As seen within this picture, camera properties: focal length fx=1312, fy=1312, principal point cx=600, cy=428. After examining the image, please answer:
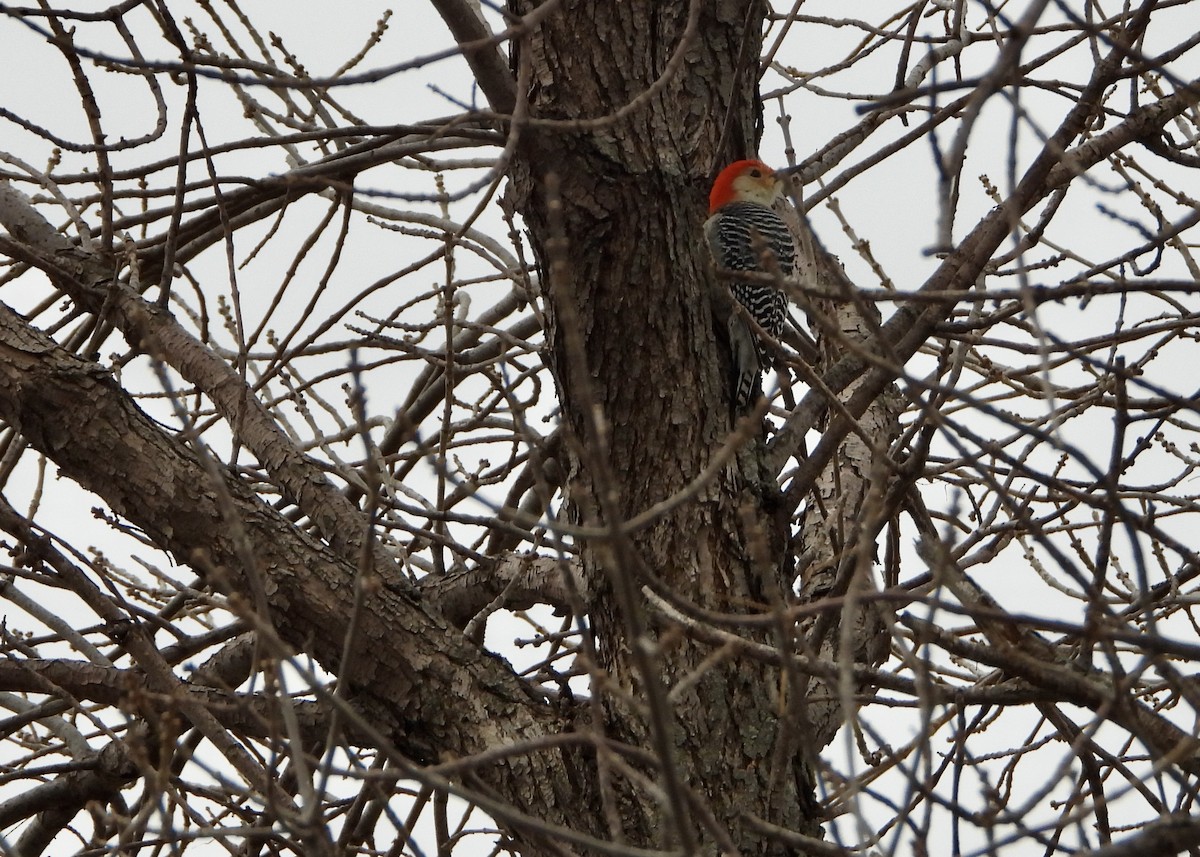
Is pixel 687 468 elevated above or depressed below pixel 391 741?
above

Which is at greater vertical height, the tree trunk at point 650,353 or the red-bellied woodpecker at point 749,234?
the red-bellied woodpecker at point 749,234

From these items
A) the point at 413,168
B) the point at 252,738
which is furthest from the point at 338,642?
the point at 413,168

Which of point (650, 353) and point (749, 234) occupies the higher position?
point (749, 234)

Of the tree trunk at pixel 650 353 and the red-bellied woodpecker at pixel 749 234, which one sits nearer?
the tree trunk at pixel 650 353

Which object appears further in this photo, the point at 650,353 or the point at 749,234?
the point at 749,234

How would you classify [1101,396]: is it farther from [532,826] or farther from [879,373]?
[532,826]

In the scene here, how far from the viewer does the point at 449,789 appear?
4.99ft

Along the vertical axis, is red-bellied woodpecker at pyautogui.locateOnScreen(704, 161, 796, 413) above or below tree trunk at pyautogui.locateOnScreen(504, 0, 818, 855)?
above

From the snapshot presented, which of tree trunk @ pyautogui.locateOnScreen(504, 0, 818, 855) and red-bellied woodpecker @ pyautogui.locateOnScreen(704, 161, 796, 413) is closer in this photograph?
tree trunk @ pyautogui.locateOnScreen(504, 0, 818, 855)

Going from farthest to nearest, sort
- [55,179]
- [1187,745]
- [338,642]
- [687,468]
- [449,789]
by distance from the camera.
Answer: [55,179] < [687,468] < [338,642] < [1187,745] < [449,789]

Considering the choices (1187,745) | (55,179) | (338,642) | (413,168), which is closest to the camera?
(1187,745)

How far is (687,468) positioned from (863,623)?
2.83 feet

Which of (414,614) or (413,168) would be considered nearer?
(414,614)

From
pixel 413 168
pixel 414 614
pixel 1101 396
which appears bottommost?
pixel 414 614
